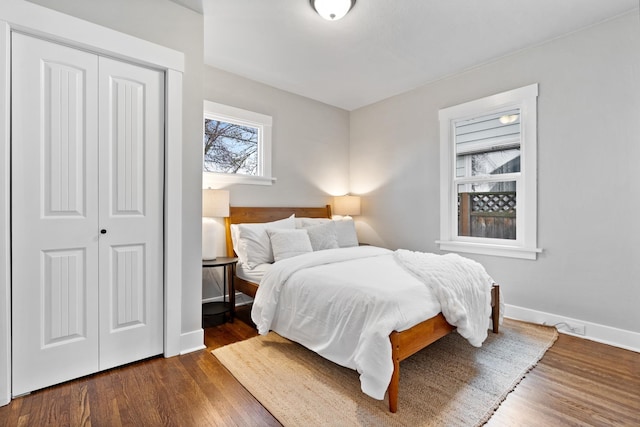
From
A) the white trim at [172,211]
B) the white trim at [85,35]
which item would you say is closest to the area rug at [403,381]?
the white trim at [172,211]

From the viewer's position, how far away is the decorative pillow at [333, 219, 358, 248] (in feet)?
12.7

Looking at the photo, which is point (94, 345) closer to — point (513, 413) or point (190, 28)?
point (190, 28)

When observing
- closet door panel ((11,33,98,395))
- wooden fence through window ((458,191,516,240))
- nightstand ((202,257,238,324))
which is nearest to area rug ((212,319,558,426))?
nightstand ((202,257,238,324))

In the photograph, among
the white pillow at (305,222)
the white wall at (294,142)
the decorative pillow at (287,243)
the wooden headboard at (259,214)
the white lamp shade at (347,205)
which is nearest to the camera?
the decorative pillow at (287,243)

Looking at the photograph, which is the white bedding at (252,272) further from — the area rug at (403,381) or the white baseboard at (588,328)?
the white baseboard at (588,328)

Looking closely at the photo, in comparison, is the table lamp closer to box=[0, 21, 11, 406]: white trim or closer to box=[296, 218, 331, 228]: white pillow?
box=[296, 218, 331, 228]: white pillow

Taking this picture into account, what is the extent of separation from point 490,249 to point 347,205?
1890 millimetres

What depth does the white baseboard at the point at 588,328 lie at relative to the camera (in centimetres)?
248

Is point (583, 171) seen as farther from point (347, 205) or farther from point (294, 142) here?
point (294, 142)

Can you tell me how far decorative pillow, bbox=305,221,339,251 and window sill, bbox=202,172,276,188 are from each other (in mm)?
808

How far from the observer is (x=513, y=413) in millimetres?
1701

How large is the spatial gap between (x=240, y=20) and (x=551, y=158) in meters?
2.97

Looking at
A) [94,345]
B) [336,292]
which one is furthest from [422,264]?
[94,345]

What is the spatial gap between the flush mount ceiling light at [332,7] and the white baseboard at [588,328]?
3077 millimetres
